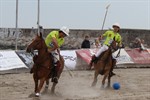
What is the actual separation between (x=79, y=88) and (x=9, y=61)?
514 cm

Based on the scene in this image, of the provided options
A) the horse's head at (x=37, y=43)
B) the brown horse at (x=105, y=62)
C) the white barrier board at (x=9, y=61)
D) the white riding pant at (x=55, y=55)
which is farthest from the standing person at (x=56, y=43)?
the white barrier board at (x=9, y=61)

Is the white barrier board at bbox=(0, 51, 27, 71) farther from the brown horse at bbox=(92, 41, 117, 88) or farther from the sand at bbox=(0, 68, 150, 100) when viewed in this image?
the brown horse at bbox=(92, 41, 117, 88)

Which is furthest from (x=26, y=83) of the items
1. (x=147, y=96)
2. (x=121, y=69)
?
(x=121, y=69)

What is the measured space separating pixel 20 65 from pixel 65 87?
194 inches

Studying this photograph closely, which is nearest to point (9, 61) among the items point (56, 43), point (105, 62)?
point (105, 62)

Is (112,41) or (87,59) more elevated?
(112,41)

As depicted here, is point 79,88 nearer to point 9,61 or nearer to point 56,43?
point 56,43

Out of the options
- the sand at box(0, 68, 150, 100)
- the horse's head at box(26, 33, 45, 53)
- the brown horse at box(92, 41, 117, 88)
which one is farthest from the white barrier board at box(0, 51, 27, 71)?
the horse's head at box(26, 33, 45, 53)

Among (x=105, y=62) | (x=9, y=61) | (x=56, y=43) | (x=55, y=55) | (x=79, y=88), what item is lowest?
(x=79, y=88)

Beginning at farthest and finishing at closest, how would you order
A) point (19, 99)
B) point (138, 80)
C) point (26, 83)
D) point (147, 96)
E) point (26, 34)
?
point (26, 34)
point (138, 80)
point (26, 83)
point (147, 96)
point (19, 99)

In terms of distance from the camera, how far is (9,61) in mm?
19250

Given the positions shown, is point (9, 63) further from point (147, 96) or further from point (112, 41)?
point (147, 96)

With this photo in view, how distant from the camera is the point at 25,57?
20078 millimetres

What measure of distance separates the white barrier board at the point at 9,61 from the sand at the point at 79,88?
505 mm
